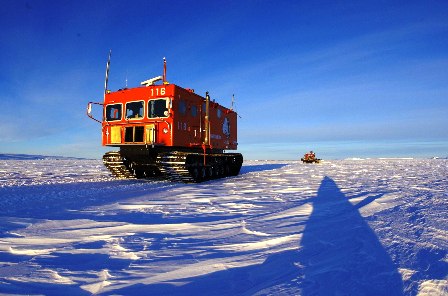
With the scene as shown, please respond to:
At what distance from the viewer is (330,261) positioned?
325cm

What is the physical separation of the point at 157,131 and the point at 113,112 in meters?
2.37

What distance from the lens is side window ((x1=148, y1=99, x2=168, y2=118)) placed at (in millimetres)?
11383

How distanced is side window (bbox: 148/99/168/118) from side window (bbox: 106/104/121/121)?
1.56m

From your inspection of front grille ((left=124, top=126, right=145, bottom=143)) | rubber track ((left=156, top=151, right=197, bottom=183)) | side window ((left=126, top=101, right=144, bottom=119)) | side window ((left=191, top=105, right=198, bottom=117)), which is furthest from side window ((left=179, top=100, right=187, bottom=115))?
rubber track ((left=156, top=151, right=197, bottom=183))

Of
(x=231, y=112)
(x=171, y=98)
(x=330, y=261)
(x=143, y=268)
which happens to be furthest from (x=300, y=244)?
(x=231, y=112)

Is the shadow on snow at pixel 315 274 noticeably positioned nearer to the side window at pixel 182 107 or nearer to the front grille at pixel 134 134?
the side window at pixel 182 107

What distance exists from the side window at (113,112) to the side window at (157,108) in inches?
61.3

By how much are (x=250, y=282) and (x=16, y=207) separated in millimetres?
6049

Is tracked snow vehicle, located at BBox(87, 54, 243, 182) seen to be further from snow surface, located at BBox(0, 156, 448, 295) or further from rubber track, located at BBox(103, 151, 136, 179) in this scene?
snow surface, located at BBox(0, 156, 448, 295)

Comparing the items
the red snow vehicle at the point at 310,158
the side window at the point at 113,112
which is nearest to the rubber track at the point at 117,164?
the side window at the point at 113,112

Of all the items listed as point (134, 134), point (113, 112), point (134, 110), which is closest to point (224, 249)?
point (134, 134)

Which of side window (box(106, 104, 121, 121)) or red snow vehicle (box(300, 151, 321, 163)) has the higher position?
side window (box(106, 104, 121, 121))

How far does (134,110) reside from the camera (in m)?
11.9

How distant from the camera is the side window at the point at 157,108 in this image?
1138cm
